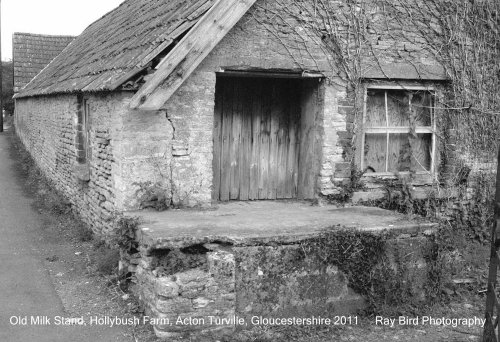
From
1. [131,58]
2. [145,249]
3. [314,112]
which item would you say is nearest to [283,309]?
[145,249]

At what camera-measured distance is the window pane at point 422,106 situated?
8531 millimetres

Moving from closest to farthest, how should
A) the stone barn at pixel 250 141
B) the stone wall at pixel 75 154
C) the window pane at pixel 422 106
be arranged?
1. the stone barn at pixel 250 141
2. the stone wall at pixel 75 154
3. the window pane at pixel 422 106

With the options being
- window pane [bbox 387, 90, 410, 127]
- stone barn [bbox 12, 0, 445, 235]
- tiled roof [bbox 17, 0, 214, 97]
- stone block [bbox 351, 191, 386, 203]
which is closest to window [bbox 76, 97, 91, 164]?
stone barn [bbox 12, 0, 445, 235]

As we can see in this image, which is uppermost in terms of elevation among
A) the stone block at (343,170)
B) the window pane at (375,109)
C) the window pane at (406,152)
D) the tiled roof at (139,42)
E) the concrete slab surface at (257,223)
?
the tiled roof at (139,42)

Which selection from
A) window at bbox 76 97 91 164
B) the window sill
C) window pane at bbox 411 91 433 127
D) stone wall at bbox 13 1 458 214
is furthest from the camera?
window at bbox 76 97 91 164

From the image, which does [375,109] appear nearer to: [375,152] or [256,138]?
[375,152]

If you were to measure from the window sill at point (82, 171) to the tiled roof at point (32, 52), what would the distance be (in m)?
14.5

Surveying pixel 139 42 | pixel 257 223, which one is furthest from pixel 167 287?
pixel 139 42

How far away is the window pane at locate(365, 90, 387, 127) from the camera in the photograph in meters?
8.30

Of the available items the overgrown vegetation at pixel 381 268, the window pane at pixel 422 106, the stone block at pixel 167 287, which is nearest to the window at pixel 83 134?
the stone block at pixel 167 287

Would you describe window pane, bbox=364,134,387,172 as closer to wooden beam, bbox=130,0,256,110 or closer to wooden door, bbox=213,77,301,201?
wooden door, bbox=213,77,301,201

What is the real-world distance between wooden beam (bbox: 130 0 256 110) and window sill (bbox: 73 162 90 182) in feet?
9.60

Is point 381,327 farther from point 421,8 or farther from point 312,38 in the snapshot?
point 421,8

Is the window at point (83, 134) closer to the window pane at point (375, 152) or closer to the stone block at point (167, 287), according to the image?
the stone block at point (167, 287)
